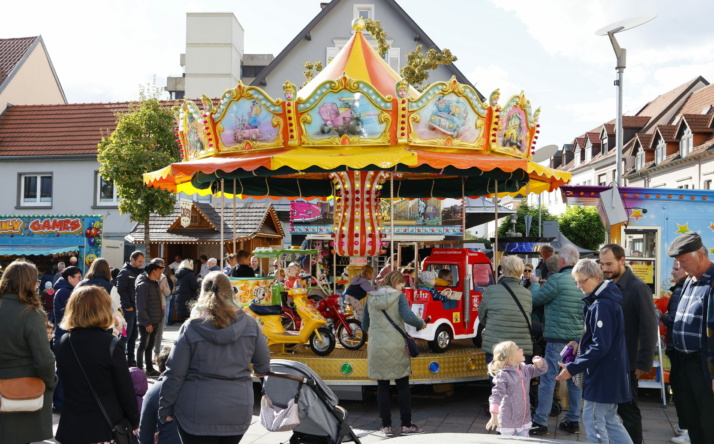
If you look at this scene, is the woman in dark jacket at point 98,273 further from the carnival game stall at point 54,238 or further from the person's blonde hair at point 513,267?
the carnival game stall at point 54,238

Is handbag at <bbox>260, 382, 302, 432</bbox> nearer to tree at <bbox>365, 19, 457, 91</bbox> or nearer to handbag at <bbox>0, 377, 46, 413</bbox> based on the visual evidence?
handbag at <bbox>0, 377, 46, 413</bbox>

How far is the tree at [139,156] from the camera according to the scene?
18.4 m

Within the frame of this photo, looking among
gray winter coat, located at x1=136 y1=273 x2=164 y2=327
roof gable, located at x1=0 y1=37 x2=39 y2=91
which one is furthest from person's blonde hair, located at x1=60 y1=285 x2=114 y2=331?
roof gable, located at x1=0 y1=37 x2=39 y2=91

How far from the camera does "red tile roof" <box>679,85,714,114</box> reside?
123 feet

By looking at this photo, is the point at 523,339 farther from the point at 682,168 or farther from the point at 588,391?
the point at 682,168

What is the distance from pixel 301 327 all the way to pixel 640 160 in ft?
124

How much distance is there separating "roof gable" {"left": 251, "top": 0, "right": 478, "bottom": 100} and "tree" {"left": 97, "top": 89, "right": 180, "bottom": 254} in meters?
9.92

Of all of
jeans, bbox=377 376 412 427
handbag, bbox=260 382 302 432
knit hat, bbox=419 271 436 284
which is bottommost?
jeans, bbox=377 376 412 427

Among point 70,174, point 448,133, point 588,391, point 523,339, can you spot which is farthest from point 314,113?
point 70,174

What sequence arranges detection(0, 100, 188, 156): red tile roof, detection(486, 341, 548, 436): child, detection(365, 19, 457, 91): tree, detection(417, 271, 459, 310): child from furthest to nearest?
detection(0, 100, 188, 156): red tile roof
detection(365, 19, 457, 91): tree
detection(417, 271, 459, 310): child
detection(486, 341, 548, 436): child

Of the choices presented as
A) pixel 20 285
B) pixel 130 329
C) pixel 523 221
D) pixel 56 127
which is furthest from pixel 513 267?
pixel 523 221

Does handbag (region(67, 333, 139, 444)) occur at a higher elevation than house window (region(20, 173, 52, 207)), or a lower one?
lower

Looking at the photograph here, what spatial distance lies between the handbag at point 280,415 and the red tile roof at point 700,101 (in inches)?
1484

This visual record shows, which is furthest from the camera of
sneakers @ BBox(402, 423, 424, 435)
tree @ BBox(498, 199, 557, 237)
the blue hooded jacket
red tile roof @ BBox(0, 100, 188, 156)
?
tree @ BBox(498, 199, 557, 237)
